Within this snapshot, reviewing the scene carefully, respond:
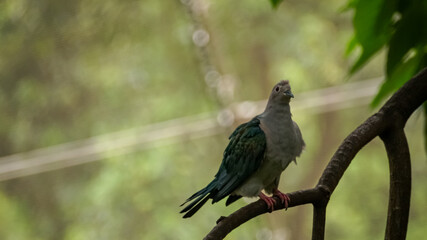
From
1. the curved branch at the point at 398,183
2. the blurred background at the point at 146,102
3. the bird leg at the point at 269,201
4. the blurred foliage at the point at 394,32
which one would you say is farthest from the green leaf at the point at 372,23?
the blurred background at the point at 146,102

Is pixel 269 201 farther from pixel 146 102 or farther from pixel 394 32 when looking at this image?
pixel 146 102

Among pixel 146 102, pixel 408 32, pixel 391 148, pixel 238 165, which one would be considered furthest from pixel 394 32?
pixel 146 102

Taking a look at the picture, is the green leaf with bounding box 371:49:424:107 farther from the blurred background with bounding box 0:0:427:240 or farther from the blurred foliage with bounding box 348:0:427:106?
the blurred background with bounding box 0:0:427:240

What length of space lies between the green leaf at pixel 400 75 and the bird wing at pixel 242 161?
179 millimetres

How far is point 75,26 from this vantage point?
87.4 inches

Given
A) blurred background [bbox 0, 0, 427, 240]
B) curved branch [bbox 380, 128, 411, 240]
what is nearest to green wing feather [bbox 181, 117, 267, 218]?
curved branch [bbox 380, 128, 411, 240]

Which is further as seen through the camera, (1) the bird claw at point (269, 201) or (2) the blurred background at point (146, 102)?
(2) the blurred background at point (146, 102)

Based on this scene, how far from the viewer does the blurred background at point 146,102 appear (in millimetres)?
2188

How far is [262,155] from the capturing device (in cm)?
69

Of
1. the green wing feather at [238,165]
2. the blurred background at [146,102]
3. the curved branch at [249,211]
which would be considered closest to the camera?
the curved branch at [249,211]

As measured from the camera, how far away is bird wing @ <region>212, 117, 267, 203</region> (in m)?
0.68

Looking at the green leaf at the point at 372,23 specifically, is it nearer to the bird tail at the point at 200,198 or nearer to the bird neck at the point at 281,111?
the bird neck at the point at 281,111

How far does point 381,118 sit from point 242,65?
160cm

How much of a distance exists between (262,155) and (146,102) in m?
1.64
